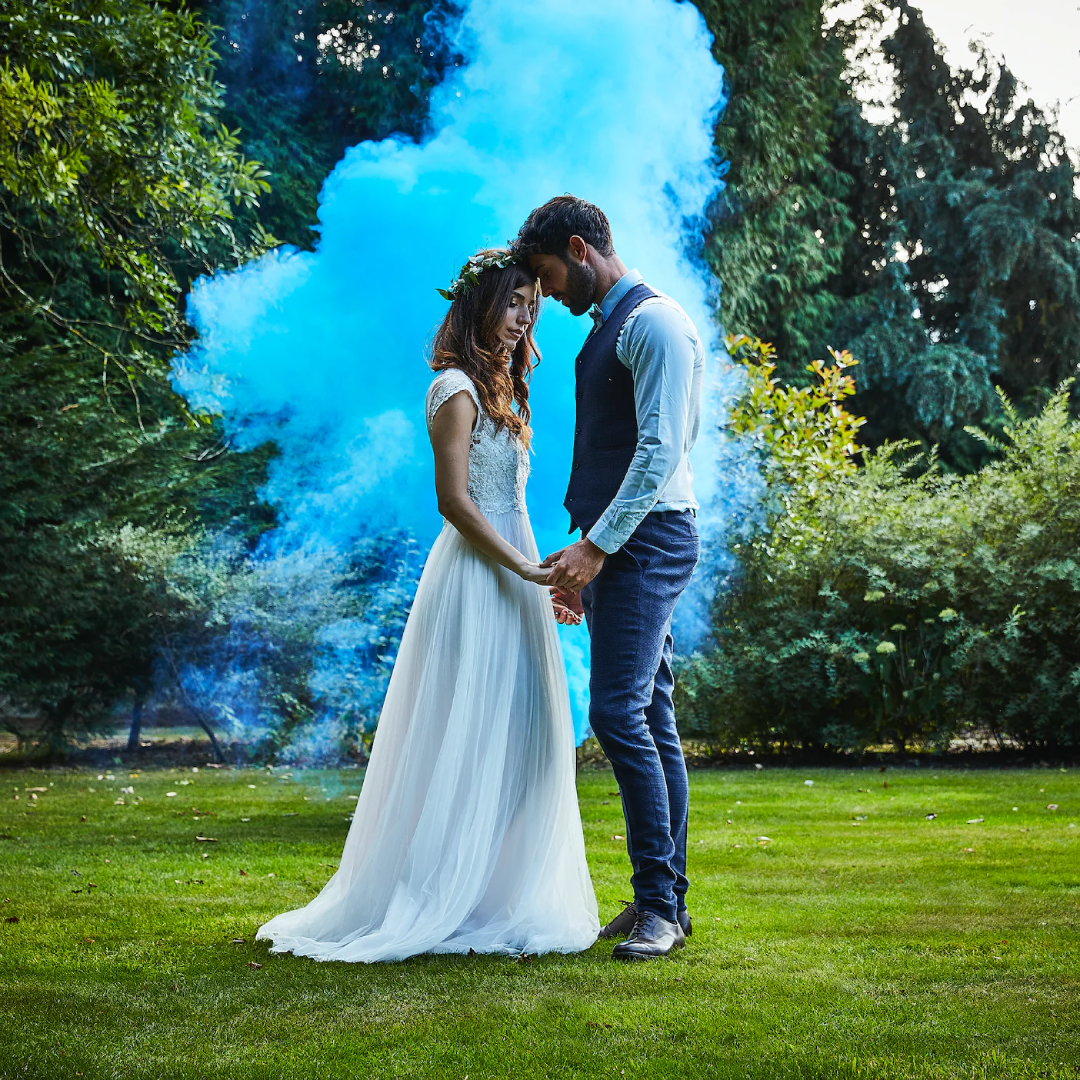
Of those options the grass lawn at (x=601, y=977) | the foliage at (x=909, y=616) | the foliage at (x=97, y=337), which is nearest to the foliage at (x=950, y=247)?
the foliage at (x=909, y=616)

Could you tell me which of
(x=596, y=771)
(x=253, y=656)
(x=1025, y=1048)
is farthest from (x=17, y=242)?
(x=1025, y=1048)

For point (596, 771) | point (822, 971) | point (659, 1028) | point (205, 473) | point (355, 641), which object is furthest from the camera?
point (205, 473)

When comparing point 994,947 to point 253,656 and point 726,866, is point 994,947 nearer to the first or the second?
point 726,866

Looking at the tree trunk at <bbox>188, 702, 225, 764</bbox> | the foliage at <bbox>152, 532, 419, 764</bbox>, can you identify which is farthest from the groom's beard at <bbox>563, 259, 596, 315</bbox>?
the tree trunk at <bbox>188, 702, 225, 764</bbox>

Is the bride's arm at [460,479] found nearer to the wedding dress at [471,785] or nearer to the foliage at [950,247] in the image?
the wedding dress at [471,785]

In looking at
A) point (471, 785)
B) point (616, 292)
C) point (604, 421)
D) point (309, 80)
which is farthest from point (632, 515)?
point (309, 80)

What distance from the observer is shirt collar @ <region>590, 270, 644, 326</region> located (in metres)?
3.16

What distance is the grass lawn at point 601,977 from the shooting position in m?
2.21

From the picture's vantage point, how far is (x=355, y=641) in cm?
756

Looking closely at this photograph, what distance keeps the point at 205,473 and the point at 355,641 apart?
293 cm

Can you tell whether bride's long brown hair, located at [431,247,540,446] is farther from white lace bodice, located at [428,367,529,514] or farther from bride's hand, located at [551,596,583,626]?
bride's hand, located at [551,596,583,626]

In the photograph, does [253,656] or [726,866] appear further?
[253,656]

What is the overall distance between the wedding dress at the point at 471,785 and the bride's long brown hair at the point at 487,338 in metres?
0.05

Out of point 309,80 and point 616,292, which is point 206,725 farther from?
point 616,292
